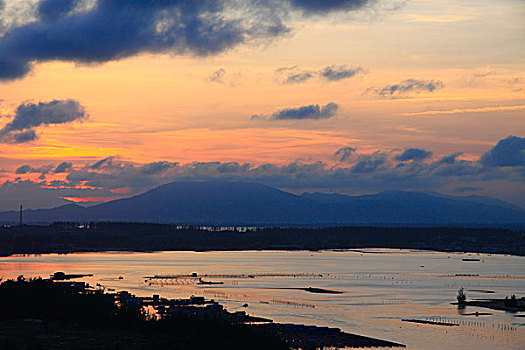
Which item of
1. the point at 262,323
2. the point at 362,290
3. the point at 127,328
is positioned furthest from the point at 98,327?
the point at 362,290

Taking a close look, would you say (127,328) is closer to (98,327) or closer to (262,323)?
(98,327)

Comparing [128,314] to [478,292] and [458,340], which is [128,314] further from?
[478,292]

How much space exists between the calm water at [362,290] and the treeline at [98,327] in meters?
12.8

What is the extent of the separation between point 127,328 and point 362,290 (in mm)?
45375

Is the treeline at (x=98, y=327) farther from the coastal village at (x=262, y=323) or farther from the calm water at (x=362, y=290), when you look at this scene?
the calm water at (x=362, y=290)

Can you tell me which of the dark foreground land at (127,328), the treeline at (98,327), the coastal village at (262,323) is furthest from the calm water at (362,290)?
the treeline at (98,327)

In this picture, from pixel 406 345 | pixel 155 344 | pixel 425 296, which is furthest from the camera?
pixel 425 296

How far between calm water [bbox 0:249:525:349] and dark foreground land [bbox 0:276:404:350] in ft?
16.9

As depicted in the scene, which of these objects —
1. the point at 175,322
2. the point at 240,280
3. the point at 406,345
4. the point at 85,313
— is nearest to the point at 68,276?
the point at 240,280

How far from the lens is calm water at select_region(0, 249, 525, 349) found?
6450cm

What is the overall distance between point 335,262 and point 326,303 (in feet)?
250

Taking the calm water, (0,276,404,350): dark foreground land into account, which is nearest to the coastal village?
(0,276,404,350): dark foreground land

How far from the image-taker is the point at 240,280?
355ft

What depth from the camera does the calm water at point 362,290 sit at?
64500 mm
